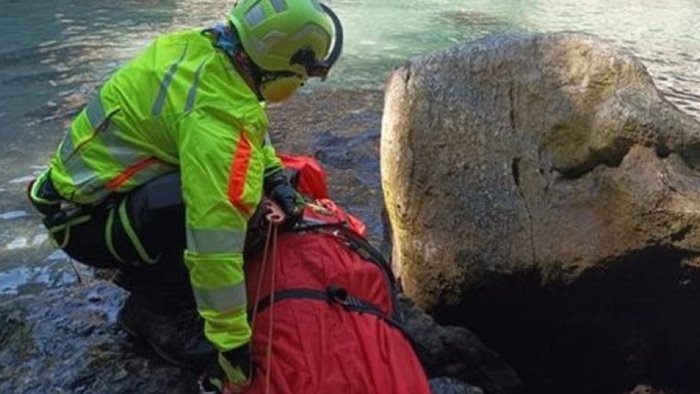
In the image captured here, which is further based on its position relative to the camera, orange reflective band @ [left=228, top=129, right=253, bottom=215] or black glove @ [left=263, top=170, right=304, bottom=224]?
black glove @ [left=263, top=170, right=304, bottom=224]

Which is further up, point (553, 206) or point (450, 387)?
point (553, 206)

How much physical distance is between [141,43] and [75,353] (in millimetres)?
11301

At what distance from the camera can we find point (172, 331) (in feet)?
11.8

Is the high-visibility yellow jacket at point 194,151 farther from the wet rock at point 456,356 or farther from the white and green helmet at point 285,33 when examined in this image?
the wet rock at point 456,356

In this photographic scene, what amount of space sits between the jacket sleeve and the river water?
11.6 ft

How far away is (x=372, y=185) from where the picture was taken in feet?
25.0

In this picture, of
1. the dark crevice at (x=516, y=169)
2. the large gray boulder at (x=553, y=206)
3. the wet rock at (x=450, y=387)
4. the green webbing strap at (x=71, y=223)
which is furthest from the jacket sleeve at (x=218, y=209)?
the dark crevice at (x=516, y=169)

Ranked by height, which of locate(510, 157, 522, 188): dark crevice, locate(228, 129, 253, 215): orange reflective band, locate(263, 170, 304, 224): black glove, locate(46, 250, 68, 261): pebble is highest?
locate(228, 129, 253, 215): orange reflective band

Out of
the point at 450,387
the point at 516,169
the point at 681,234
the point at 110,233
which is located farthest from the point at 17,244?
the point at 681,234

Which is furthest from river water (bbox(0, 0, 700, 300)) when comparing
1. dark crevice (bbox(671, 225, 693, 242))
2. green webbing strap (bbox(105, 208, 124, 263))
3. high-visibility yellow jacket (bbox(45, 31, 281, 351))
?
dark crevice (bbox(671, 225, 693, 242))

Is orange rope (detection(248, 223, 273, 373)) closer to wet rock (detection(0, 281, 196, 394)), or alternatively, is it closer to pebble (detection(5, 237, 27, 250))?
wet rock (detection(0, 281, 196, 394))

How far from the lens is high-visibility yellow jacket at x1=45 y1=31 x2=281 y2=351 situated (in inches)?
114

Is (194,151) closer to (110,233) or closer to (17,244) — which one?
(110,233)

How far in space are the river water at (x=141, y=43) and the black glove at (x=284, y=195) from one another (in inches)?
119
